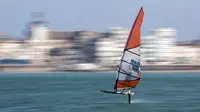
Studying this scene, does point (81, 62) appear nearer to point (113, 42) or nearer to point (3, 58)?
point (113, 42)

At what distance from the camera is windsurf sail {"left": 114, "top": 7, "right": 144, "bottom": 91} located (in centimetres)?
3344

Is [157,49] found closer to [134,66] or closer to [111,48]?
[111,48]

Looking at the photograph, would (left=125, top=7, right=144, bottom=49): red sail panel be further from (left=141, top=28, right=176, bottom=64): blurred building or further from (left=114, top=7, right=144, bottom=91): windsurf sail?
(left=141, top=28, right=176, bottom=64): blurred building

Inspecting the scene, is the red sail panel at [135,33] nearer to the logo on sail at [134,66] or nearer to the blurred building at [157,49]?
the logo on sail at [134,66]

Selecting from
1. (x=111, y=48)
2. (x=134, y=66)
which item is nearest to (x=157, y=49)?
(x=111, y=48)

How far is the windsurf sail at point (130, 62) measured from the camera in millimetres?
33438

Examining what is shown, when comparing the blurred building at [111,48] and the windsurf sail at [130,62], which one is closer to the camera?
the windsurf sail at [130,62]

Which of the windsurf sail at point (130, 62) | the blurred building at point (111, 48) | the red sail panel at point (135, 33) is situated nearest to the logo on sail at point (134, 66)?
the windsurf sail at point (130, 62)

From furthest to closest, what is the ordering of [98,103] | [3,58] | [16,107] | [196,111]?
1. [3,58]
2. [98,103]
3. [16,107]
4. [196,111]

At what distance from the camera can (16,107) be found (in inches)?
1451

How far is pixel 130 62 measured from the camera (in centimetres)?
3362

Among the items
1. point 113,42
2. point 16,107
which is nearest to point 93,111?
point 16,107

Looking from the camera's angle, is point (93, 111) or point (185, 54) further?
point (185, 54)

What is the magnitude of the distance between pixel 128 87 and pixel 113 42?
147987 mm
